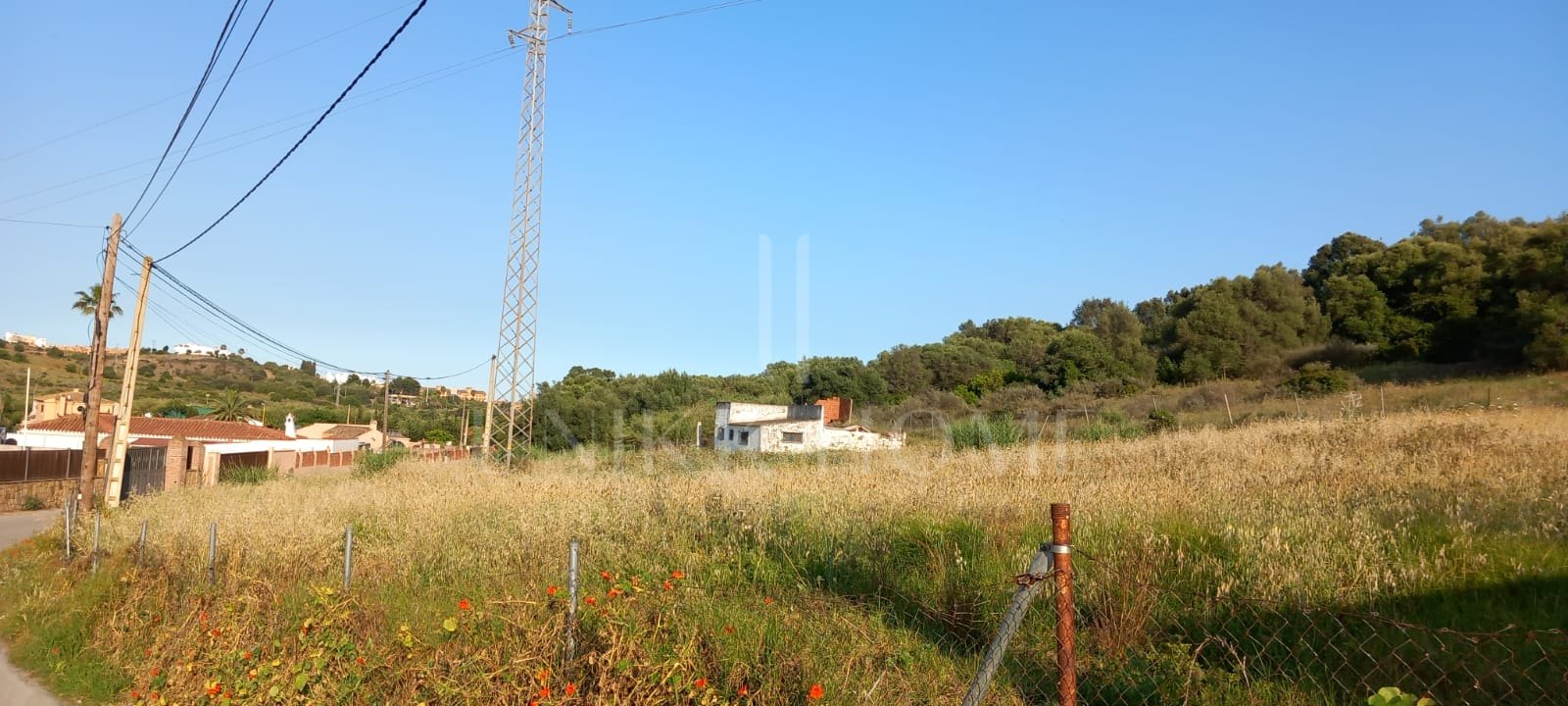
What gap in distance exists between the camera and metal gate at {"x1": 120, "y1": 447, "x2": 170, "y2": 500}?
28484 millimetres

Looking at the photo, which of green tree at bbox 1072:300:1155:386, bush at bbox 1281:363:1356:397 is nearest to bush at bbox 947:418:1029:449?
bush at bbox 1281:363:1356:397

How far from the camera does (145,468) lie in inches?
1147

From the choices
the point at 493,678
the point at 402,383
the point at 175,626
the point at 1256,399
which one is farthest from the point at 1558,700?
the point at 402,383

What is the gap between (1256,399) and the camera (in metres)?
29.7

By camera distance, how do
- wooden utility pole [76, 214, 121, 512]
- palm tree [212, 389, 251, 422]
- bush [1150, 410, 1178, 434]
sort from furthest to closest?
palm tree [212, 389, 251, 422], bush [1150, 410, 1178, 434], wooden utility pole [76, 214, 121, 512]

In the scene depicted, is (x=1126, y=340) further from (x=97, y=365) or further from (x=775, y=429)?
(x=97, y=365)

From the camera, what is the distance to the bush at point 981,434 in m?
17.5

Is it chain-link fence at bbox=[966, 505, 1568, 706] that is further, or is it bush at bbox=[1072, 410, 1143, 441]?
bush at bbox=[1072, 410, 1143, 441]

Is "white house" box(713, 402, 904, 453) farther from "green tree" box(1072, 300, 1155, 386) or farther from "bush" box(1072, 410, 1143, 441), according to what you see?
"green tree" box(1072, 300, 1155, 386)

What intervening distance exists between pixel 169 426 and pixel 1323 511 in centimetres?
4855

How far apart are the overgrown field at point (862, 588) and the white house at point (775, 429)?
874 inches

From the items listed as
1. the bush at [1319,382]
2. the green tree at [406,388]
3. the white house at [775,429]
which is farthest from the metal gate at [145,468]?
the green tree at [406,388]

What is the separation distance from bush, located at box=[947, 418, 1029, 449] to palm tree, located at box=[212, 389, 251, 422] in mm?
61642

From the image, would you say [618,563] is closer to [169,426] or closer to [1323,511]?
[1323,511]
